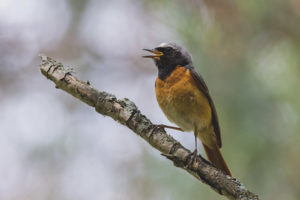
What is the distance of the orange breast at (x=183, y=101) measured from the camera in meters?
4.26

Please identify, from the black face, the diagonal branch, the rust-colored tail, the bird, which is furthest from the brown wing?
the diagonal branch

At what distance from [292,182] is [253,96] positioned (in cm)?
99

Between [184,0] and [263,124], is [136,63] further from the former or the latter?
[263,124]

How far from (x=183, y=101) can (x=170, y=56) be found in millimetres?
718

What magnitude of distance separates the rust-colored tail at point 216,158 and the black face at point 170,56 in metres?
1.02

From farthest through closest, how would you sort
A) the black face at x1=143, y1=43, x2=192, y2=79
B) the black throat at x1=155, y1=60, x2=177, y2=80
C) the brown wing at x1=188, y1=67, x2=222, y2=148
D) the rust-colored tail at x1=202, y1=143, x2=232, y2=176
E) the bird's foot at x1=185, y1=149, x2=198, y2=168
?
the black face at x1=143, y1=43, x2=192, y2=79, the black throat at x1=155, y1=60, x2=177, y2=80, the brown wing at x1=188, y1=67, x2=222, y2=148, the rust-colored tail at x1=202, y1=143, x2=232, y2=176, the bird's foot at x1=185, y1=149, x2=198, y2=168

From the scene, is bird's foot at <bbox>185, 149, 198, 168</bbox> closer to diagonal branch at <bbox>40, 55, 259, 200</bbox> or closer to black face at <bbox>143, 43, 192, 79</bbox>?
diagonal branch at <bbox>40, 55, 259, 200</bbox>

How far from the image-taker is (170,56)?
15.5 ft

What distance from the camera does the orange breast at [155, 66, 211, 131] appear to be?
4262 mm

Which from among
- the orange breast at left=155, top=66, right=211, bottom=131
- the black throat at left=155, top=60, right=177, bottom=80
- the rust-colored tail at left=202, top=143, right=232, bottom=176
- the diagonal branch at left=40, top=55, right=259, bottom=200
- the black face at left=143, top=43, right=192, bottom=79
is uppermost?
the black face at left=143, top=43, right=192, bottom=79

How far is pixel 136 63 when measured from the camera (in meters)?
6.22

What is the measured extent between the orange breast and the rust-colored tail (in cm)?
31

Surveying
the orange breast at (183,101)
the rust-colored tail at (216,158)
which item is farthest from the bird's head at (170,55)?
the rust-colored tail at (216,158)

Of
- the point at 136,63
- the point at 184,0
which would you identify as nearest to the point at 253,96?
the point at 184,0
